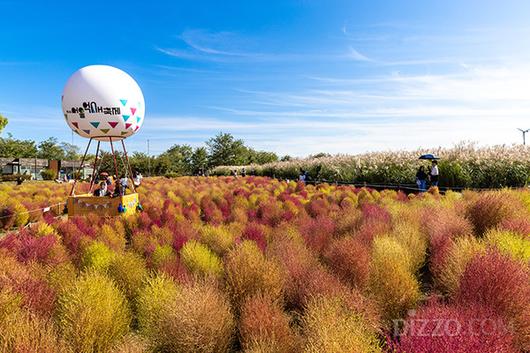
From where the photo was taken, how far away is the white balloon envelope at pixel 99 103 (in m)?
11.4

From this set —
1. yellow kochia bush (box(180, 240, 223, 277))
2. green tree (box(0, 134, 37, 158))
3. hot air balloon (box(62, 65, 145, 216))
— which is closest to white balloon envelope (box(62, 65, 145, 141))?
hot air balloon (box(62, 65, 145, 216))

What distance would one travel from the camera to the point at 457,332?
2.68 meters

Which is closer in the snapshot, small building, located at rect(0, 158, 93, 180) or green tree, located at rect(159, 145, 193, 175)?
small building, located at rect(0, 158, 93, 180)

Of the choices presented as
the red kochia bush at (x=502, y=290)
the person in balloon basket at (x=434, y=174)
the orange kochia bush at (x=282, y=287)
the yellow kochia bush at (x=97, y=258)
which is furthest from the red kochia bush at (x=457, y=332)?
the person in balloon basket at (x=434, y=174)

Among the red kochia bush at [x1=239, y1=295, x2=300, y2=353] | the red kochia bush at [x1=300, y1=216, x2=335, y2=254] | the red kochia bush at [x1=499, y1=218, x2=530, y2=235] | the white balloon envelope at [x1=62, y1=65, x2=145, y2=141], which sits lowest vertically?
the red kochia bush at [x1=239, y1=295, x2=300, y2=353]

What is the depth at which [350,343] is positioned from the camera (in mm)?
2566

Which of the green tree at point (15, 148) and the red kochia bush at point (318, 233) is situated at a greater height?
the green tree at point (15, 148)

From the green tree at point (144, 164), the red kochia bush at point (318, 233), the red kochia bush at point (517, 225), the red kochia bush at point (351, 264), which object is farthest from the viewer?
the green tree at point (144, 164)

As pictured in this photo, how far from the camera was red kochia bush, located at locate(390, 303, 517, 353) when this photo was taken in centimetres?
244

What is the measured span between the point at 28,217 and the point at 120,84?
542 centimetres

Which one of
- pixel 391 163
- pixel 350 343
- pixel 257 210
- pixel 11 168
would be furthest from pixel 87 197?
pixel 11 168

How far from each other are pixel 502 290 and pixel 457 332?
114cm

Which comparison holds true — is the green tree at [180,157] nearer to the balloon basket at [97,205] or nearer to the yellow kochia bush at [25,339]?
the balloon basket at [97,205]

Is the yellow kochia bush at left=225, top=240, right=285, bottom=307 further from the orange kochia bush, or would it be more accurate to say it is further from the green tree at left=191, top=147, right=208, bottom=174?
the green tree at left=191, top=147, right=208, bottom=174
